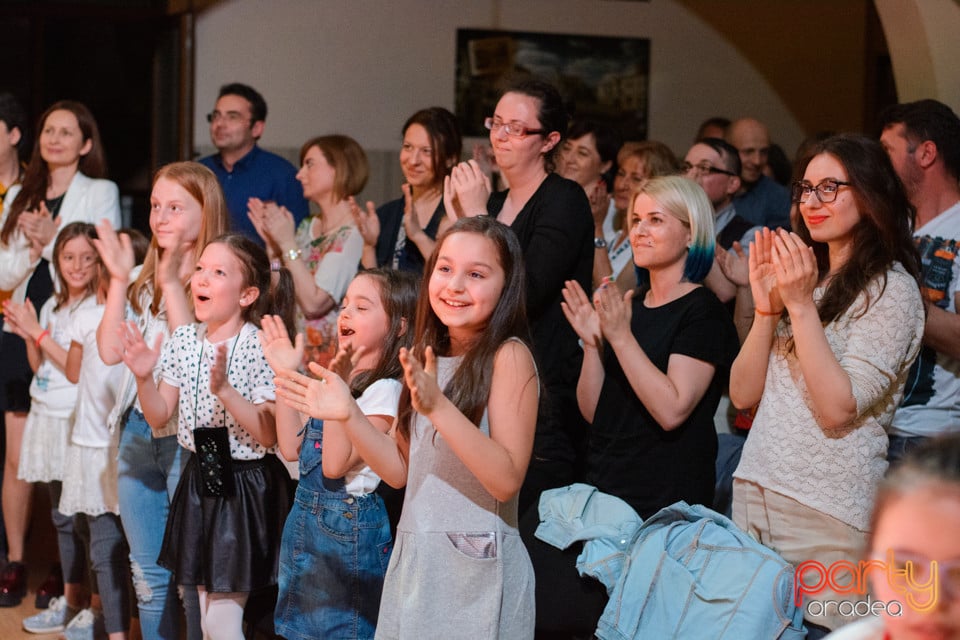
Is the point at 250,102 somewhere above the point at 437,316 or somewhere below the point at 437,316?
above

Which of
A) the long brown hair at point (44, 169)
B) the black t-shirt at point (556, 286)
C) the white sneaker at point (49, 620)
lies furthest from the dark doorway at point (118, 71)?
the black t-shirt at point (556, 286)

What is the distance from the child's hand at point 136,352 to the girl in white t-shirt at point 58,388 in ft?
3.32

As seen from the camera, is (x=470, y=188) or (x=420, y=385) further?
(x=470, y=188)

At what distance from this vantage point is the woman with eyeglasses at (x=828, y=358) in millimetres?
2234

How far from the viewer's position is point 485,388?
2.20 meters

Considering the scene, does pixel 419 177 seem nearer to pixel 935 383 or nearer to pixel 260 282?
pixel 260 282

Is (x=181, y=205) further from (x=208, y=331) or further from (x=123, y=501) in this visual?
(x=123, y=501)

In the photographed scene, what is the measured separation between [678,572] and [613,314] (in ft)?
1.99

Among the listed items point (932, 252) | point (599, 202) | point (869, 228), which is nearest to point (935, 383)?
point (932, 252)

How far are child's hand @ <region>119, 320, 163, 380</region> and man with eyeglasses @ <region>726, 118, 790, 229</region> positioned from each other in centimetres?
284

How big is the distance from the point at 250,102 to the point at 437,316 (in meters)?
3.09

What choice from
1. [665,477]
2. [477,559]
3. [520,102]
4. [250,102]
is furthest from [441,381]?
[250,102]

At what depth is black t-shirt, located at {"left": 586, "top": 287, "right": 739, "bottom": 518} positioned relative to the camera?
2.64 meters

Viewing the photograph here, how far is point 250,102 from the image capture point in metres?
5.11
